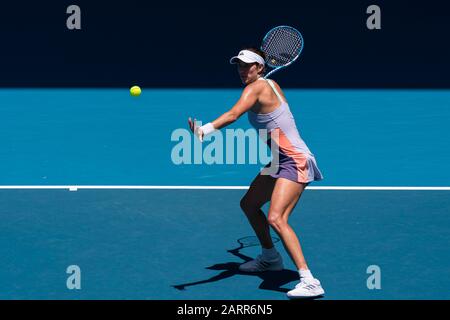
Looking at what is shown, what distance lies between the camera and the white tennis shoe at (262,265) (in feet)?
22.7

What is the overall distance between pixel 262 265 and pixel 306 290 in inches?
30.9
